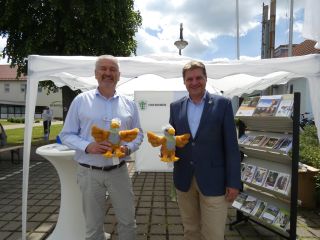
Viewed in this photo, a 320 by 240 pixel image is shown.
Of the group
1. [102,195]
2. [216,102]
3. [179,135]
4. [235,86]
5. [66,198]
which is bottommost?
[66,198]

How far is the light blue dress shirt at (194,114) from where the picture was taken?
304cm

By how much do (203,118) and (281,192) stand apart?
6.31 feet

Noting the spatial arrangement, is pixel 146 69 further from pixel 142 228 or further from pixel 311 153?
pixel 311 153

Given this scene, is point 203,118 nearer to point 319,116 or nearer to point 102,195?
point 102,195

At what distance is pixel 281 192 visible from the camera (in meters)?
4.21

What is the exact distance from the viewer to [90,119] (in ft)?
10.3

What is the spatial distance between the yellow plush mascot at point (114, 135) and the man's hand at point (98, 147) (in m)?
0.03

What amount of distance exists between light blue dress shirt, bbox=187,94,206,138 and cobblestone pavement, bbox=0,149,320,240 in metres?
2.29

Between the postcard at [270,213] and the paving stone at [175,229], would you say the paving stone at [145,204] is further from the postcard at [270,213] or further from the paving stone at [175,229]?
the postcard at [270,213]

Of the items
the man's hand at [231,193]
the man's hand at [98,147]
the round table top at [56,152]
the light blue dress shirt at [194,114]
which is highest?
the light blue dress shirt at [194,114]

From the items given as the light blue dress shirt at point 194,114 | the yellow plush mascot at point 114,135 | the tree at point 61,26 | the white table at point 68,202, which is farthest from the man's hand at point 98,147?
the tree at point 61,26

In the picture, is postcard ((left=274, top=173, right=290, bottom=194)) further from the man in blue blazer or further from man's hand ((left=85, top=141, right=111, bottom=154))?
man's hand ((left=85, top=141, right=111, bottom=154))

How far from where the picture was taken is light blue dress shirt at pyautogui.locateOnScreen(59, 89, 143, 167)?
10.2ft

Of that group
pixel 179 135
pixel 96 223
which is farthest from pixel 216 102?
pixel 96 223
